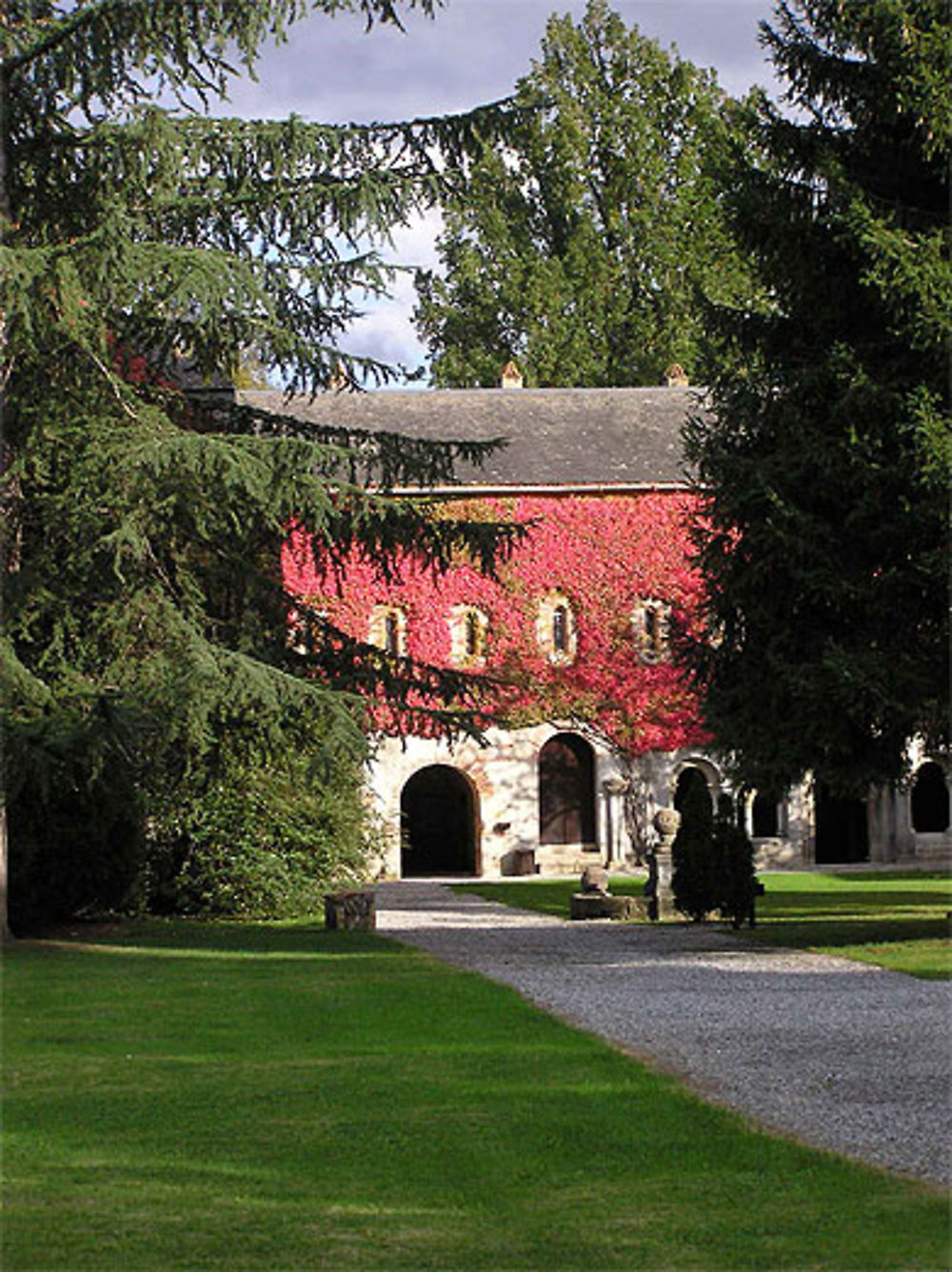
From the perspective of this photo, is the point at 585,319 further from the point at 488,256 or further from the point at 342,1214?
the point at 342,1214

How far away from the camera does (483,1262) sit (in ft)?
17.4

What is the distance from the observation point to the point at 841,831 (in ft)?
114

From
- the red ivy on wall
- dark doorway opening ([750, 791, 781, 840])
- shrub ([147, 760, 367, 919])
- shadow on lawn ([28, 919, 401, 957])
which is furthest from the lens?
dark doorway opening ([750, 791, 781, 840])

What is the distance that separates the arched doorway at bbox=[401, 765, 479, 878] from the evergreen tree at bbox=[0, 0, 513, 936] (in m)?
15.8

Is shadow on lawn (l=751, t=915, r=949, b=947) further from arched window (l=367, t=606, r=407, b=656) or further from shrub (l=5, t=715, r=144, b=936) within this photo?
arched window (l=367, t=606, r=407, b=656)

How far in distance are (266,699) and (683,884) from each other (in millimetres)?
6506

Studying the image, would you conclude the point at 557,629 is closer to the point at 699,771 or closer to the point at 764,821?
the point at 699,771

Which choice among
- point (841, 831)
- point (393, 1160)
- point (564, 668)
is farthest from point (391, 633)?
point (393, 1160)

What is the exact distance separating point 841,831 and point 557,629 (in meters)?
6.99

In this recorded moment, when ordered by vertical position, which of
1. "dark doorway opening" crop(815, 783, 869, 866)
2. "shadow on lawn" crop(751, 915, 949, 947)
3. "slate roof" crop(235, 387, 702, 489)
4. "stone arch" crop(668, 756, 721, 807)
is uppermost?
"slate roof" crop(235, 387, 702, 489)

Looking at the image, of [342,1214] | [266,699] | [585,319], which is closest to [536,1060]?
[342,1214]

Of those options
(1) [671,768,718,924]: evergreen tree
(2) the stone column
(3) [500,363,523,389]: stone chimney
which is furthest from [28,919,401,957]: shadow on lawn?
(3) [500,363,523,389]: stone chimney

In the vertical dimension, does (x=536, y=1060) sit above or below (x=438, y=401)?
below

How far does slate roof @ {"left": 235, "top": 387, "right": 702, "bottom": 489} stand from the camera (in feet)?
110
